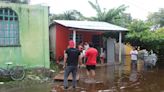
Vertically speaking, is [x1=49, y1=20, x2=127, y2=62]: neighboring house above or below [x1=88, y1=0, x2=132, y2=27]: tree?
below

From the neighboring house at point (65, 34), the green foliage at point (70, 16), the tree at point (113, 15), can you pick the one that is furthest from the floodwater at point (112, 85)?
the green foliage at point (70, 16)

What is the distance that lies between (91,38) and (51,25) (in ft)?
10.7

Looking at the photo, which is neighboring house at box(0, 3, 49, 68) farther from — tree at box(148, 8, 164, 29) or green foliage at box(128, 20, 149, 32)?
tree at box(148, 8, 164, 29)

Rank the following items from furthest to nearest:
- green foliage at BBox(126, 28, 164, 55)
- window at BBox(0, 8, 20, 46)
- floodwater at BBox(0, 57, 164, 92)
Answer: green foliage at BBox(126, 28, 164, 55) < window at BBox(0, 8, 20, 46) < floodwater at BBox(0, 57, 164, 92)

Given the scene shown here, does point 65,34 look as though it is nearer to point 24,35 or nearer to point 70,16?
point 24,35

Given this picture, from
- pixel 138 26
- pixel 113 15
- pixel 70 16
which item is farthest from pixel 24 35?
pixel 70 16

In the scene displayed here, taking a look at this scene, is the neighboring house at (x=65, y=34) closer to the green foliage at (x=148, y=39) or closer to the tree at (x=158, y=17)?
the green foliage at (x=148, y=39)

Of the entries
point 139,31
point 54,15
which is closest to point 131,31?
point 139,31

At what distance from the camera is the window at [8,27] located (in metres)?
15.5

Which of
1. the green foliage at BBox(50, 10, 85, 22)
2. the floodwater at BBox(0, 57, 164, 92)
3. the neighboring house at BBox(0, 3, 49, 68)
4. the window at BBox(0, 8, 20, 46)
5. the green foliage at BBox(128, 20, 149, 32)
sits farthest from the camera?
the green foliage at BBox(50, 10, 85, 22)

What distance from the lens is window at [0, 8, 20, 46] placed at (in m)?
15.5

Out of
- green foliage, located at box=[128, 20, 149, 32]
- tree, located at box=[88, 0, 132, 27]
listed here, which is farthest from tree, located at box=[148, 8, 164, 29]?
green foliage, located at box=[128, 20, 149, 32]

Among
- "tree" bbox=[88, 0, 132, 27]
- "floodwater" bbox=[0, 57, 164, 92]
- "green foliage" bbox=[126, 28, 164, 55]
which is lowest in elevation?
"floodwater" bbox=[0, 57, 164, 92]

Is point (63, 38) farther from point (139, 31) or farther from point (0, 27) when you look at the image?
point (0, 27)
